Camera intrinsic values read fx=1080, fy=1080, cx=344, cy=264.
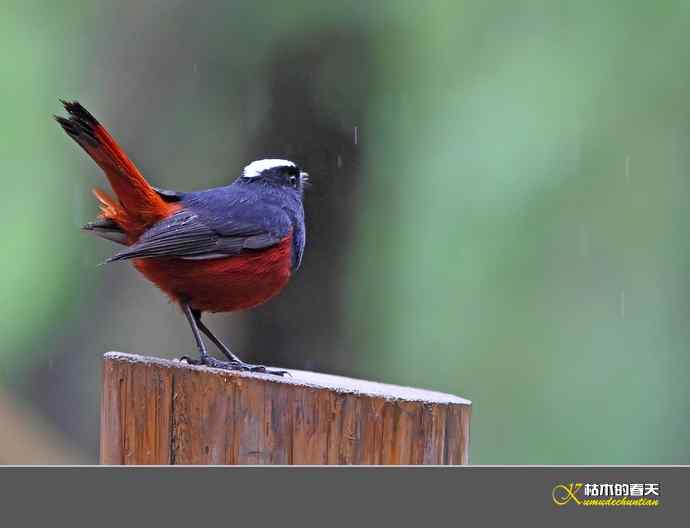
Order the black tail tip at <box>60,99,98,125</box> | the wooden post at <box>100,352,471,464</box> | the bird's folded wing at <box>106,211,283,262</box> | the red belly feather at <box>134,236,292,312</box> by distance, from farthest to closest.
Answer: the red belly feather at <box>134,236,292,312</box>
the bird's folded wing at <box>106,211,283,262</box>
the black tail tip at <box>60,99,98,125</box>
the wooden post at <box>100,352,471,464</box>

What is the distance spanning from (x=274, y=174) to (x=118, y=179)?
108 cm

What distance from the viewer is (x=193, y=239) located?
15.2ft

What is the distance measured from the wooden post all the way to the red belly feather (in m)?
1.22

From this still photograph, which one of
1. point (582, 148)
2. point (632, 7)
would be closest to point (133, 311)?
point (582, 148)

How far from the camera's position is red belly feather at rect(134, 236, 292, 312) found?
469 centimetres

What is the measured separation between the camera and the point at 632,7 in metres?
8.21

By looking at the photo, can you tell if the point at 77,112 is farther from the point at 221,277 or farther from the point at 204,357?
the point at 204,357

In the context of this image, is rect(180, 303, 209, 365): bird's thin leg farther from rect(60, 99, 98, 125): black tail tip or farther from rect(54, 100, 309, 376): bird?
rect(60, 99, 98, 125): black tail tip

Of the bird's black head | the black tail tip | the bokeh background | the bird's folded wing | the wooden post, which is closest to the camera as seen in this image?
the wooden post

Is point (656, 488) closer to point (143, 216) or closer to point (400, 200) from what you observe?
point (143, 216)

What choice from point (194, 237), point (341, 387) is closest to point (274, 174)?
point (194, 237)

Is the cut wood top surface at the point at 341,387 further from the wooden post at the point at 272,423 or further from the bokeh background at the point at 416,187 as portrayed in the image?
the bokeh background at the point at 416,187

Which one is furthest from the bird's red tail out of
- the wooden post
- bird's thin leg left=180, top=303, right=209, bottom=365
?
A: the wooden post

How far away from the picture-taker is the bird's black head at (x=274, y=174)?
5367 millimetres
